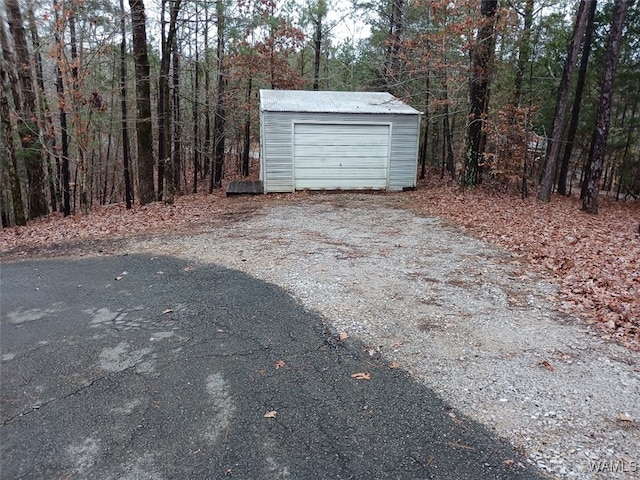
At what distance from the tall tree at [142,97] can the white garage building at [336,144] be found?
3.35 m

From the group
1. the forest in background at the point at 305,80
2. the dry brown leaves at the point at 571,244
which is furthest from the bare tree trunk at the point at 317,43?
the dry brown leaves at the point at 571,244

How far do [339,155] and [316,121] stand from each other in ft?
4.28

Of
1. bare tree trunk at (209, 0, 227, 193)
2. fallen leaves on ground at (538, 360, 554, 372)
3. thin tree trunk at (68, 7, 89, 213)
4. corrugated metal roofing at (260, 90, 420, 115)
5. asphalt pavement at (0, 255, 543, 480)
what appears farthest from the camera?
bare tree trunk at (209, 0, 227, 193)

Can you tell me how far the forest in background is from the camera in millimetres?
10805

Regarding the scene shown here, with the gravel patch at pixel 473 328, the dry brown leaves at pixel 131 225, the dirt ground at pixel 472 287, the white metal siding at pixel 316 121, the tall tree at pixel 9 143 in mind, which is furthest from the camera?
the white metal siding at pixel 316 121

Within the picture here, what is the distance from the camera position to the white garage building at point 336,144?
1295cm

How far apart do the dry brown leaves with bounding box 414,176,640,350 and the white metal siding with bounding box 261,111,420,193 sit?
133 centimetres

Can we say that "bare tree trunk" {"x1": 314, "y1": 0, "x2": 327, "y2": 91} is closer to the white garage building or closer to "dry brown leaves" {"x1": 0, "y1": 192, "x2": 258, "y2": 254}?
the white garage building

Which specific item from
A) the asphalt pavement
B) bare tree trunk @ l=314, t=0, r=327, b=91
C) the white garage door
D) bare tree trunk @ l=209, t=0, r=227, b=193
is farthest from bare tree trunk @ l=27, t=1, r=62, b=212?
bare tree trunk @ l=314, t=0, r=327, b=91

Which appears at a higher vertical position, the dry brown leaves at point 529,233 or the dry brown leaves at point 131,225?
the dry brown leaves at point 529,233

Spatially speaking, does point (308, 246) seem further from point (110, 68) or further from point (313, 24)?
point (313, 24)

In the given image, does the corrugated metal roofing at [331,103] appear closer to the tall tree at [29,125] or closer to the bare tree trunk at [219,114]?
the bare tree trunk at [219,114]

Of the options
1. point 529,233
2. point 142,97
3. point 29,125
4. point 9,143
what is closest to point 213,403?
point 529,233

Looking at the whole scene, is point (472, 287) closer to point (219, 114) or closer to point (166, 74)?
point (166, 74)
